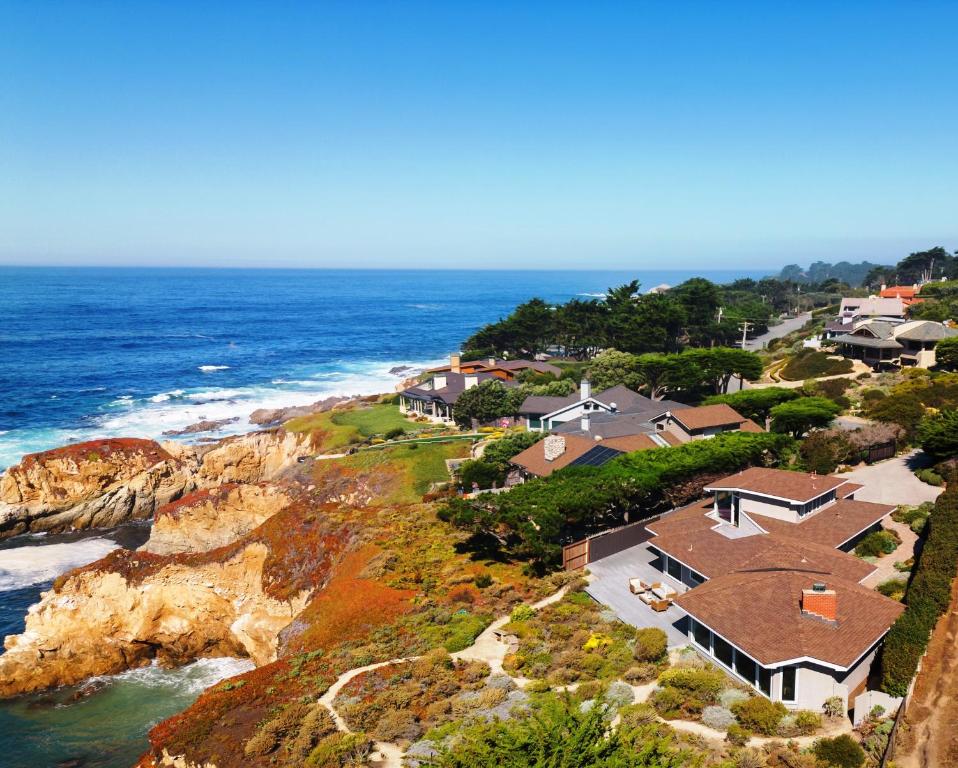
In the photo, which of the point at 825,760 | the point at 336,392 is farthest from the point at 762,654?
the point at 336,392

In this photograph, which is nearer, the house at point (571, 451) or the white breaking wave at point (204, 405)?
the house at point (571, 451)

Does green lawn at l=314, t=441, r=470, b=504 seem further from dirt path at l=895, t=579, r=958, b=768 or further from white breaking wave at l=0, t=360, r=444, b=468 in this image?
white breaking wave at l=0, t=360, r=444, b=468

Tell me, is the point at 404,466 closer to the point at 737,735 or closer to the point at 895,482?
the point at 895,482

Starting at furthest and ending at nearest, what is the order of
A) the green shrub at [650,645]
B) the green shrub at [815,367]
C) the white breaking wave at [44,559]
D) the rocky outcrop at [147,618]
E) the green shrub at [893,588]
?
1. the green shrub at [815,367]
2. the white breaking wave at [44,559]
3. the rocky outcrop at [147,618]
4. the green shrub at [893,588]
5. the green shrub at [650,645]

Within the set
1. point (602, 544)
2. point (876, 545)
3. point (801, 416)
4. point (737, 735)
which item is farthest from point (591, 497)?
point (801, 416)

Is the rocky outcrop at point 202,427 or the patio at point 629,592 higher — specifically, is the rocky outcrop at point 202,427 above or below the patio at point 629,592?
below

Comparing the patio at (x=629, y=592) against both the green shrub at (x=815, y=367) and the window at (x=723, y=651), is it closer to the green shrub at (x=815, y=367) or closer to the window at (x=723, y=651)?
the window at (x=723, y=651)

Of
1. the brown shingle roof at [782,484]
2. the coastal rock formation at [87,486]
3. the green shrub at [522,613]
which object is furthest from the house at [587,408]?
the coastal rock formation at [87,486]
